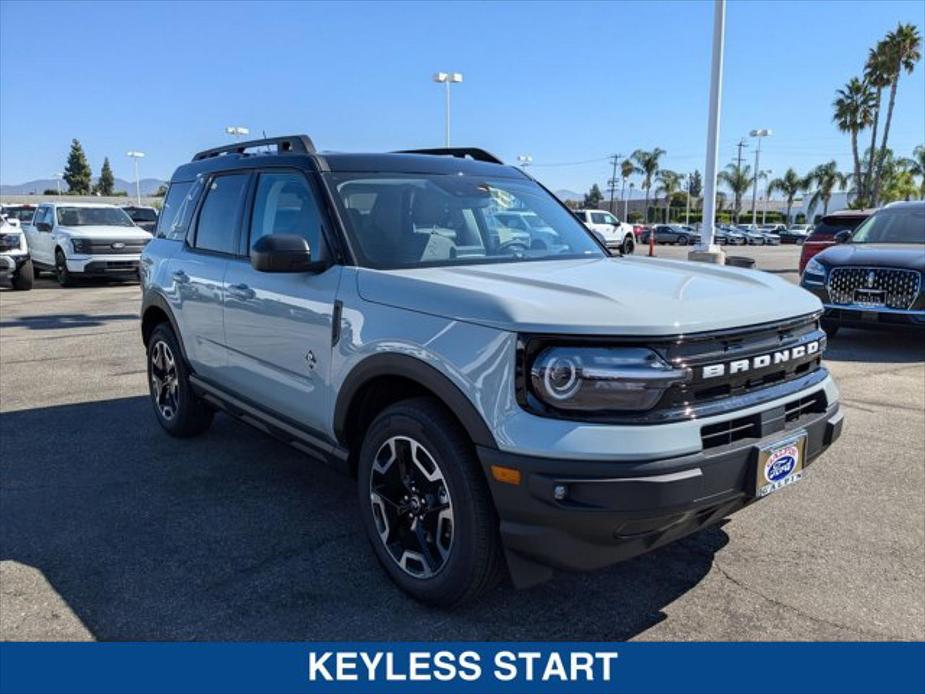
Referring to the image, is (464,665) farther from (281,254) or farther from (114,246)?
(114,246)

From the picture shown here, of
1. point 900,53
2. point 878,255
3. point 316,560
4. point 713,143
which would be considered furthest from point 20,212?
point 900,53

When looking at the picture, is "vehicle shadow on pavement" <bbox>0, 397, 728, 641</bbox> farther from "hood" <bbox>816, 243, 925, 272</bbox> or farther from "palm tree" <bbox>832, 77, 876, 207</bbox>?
"palm tree" <bbox>832, 77, 876, 207</bbox>

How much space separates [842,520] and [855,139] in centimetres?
6159

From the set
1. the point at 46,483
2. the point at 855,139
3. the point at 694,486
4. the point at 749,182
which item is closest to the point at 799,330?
the point at 694,486

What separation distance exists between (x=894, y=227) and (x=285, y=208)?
8.80 metres

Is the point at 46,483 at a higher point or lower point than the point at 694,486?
lower

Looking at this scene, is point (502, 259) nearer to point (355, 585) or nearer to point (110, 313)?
point (355, 585)

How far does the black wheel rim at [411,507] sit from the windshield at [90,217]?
1655cm

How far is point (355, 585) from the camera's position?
3242mm

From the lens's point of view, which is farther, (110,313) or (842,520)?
(110,313)

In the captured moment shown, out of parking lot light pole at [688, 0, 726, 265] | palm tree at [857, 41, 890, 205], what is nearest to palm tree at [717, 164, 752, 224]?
palm tree at [857, 41, 890, 205]

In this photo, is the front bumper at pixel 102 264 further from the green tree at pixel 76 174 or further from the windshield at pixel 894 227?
the green tree at pixel 76 174

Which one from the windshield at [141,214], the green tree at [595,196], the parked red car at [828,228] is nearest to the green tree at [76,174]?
the green tree at [595,196]

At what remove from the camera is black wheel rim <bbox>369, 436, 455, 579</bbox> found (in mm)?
2879
